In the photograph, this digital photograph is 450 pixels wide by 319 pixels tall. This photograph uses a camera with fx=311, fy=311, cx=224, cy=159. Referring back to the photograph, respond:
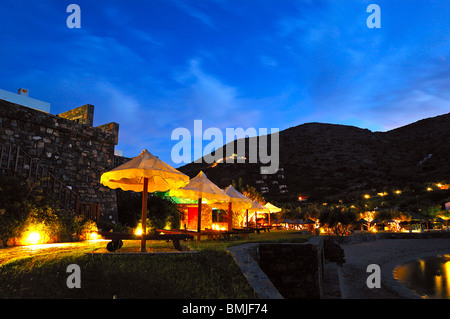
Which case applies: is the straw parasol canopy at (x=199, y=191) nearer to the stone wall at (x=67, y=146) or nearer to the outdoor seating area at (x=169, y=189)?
the outdoor seating area at (x=169, y=189)

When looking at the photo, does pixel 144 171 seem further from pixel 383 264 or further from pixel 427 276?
pixel 383 264

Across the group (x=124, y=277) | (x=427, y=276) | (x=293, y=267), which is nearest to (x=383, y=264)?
(x=427, y=276)

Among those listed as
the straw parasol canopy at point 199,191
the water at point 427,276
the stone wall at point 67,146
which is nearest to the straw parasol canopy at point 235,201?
the straw parasol canopy at point 199,191

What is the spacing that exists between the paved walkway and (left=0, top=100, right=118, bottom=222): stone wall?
11.7 m

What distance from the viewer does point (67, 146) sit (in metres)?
14.1

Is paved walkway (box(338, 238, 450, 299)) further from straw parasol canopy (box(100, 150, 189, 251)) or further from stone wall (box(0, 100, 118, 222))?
stone wall (box(0, 100, 118, 222))

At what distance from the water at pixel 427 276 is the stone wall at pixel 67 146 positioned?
49.5ft

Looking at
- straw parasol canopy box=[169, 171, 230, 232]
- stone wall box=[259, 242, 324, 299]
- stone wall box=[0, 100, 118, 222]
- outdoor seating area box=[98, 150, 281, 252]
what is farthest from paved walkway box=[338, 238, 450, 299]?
stone wall box=[0, 100, 118, 222]

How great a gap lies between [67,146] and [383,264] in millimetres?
20269

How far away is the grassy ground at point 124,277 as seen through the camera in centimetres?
533

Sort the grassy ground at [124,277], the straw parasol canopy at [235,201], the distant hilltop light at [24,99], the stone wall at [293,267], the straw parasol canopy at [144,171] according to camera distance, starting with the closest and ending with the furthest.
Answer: the grassy ground at [124,277] < the straw parasol canopy at [144,171] < the stone wall at [293,267] < the straw parasol canopy at [235,201] < the distant hilltop light at [24,99]

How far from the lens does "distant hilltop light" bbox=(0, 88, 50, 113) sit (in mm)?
19258
